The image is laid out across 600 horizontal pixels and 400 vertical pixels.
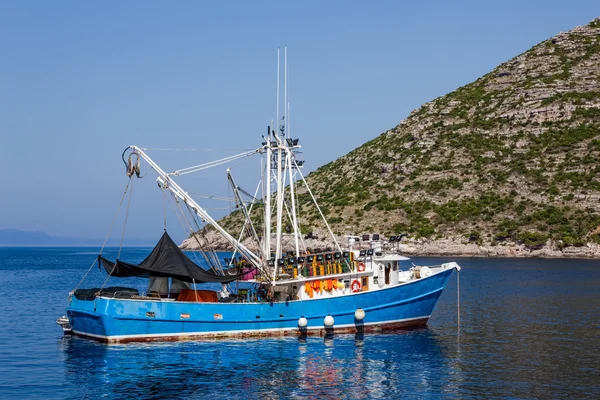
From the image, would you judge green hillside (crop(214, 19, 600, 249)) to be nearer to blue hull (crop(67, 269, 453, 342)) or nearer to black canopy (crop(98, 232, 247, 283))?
blue hull (crop(67, 269, 453, 342))

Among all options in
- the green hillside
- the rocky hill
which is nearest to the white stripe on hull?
the rocky hill

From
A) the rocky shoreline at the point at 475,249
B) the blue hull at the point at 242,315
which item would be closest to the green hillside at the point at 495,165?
the rocky shoreline at the point at 475,249

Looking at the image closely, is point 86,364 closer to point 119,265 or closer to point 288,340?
point 119,265

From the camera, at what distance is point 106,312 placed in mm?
40031

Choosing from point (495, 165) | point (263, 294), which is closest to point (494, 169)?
point (495, 165)

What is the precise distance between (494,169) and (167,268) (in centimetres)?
11482

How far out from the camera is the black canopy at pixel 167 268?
139 ft

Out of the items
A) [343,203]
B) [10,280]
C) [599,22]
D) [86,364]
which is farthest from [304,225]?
[86,364]

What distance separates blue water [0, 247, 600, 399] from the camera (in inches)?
1260

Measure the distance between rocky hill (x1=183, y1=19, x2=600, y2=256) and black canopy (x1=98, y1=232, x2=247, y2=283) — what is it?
88313 millimetres

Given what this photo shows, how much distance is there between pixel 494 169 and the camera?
480 feet

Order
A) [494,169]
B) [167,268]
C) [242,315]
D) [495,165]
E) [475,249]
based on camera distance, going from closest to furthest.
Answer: [242,315] → [167,268] → [475,249] → [494,169] → [495,165]

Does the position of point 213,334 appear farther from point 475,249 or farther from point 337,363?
point 475,249

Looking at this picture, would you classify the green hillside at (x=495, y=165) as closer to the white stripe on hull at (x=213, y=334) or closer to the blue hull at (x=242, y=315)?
the blue hull at (x=242, y=315)
